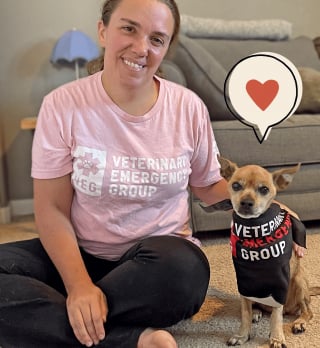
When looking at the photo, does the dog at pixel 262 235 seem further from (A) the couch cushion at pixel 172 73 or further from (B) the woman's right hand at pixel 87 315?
(A) the couch cushion at pixel 172 73

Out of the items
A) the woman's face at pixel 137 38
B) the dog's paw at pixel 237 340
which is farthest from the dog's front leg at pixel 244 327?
the woman's face at pixel 137 38

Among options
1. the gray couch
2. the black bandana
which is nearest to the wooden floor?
the gray couch

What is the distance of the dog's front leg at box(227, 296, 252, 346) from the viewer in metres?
1.13

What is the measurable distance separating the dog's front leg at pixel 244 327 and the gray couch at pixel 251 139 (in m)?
0.69

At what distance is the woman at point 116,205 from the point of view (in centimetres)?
96

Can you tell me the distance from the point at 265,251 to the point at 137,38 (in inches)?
20.5

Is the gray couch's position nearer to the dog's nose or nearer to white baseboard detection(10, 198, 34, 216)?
the dog's nose

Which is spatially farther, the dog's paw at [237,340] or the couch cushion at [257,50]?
the couch cushion at [257,50]

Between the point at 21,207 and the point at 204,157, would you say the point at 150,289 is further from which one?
the point at 21,207

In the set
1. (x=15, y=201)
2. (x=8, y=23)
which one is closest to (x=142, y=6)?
(x=8, y=23)

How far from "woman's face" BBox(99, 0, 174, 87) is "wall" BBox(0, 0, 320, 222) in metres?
1.41

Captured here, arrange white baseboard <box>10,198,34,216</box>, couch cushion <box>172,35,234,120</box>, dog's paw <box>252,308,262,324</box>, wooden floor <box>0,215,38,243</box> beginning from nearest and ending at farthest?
dog's paw <box>252,308,262,324</box> → couch cushion <box>172,35,234,120</box> → wooden floor <box>0,215,38,243</box> → white baseboard <box>10,198,34,216</box>

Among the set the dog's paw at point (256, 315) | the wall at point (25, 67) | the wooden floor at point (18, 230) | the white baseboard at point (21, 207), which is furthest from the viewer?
the white baseboard at point (21, 207)

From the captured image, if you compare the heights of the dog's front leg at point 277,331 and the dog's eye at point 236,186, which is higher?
the dog's eye at point 236,186
